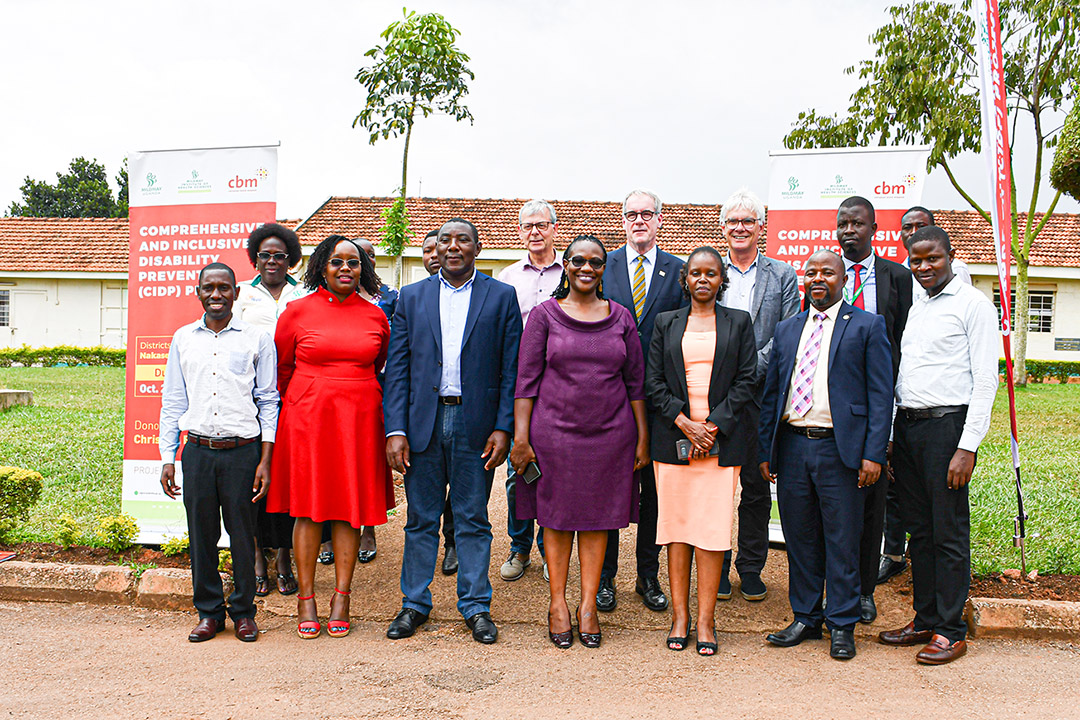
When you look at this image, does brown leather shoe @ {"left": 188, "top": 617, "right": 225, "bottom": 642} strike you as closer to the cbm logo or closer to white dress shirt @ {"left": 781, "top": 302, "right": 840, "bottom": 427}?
the cbm logo

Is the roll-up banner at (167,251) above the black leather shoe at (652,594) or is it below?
above

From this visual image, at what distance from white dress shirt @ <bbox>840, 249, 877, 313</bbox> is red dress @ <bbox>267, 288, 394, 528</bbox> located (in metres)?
2.81

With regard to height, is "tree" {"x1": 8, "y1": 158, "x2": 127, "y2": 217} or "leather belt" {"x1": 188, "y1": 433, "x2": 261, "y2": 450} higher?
"tree" {"x1": 8, "y1": 158, "x2": 127, "y2": 217}

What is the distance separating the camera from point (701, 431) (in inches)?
166

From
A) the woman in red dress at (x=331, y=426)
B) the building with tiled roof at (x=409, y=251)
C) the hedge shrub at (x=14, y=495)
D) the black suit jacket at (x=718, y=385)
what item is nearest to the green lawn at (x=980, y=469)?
the hedge shrub at (x=14, y=495)

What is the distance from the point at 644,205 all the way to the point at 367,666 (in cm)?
304

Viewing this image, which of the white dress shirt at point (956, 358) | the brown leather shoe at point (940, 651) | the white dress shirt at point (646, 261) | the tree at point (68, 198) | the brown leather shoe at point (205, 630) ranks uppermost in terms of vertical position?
the tree at point (68, 198)

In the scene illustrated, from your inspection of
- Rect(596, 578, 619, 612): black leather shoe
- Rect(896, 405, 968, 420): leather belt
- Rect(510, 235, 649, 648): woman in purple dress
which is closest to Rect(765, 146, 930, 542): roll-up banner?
Rect(596, 578, 619, 612): black leather shoe

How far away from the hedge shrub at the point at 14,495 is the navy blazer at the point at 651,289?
4.15 metres

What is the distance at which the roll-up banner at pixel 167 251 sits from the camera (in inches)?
225

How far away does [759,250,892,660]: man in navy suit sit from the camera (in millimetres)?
4211

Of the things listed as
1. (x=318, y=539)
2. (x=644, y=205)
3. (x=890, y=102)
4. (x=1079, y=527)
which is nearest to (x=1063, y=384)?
(x=890, y=102)

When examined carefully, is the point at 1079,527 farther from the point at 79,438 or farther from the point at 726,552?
the point at 79,438

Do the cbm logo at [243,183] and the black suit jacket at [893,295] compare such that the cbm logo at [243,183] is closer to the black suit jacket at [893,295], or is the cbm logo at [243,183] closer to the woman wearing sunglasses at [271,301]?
the woman wearing sunglasses at [271,301]
